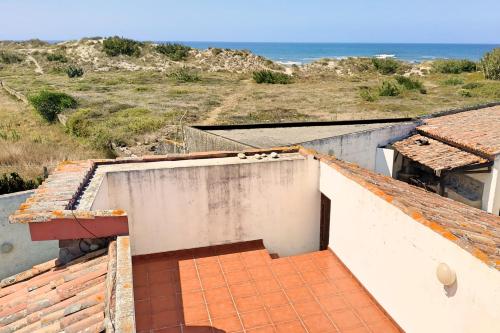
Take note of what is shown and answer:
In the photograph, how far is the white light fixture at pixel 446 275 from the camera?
14.8ft

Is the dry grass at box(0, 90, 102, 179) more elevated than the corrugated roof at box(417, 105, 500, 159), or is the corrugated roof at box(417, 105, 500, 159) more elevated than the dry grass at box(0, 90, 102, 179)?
the corrugated roof at box(417, 105, 500, 159)

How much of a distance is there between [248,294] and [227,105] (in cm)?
2454

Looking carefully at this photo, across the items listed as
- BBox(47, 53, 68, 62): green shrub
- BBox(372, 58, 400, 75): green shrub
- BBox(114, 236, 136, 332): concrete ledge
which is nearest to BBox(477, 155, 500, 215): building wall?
BBox(114, 236, 136, 332): concrete ledge

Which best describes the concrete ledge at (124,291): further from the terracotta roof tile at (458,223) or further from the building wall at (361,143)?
the building wall at (361,143)

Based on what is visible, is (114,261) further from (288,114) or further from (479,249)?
(288,114)

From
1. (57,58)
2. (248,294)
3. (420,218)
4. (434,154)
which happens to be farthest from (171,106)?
(57,58)

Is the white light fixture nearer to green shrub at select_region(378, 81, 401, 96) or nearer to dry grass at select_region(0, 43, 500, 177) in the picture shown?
dry grass at select_region(0, 43, 500, 177)

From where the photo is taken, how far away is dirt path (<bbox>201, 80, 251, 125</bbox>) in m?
24.5

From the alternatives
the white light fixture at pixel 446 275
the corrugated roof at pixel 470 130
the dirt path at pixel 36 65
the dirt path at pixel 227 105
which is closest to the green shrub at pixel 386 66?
the dirt path at pixel 227 105

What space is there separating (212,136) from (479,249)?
876 centimetres

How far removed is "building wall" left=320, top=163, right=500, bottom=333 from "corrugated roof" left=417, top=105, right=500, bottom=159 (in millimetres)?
6622

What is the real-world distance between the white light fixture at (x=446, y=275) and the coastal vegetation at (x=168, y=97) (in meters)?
12.9

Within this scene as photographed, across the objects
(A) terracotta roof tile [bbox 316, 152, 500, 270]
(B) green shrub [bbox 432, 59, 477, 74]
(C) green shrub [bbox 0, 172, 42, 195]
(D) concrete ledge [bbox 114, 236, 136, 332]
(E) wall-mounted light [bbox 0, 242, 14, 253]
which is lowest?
(E) wall-mounted light [bbox 0, 242, 14, 253]

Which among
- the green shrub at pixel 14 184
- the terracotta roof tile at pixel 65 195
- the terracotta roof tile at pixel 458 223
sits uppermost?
the terracotta roof tile at pixel 65 195
